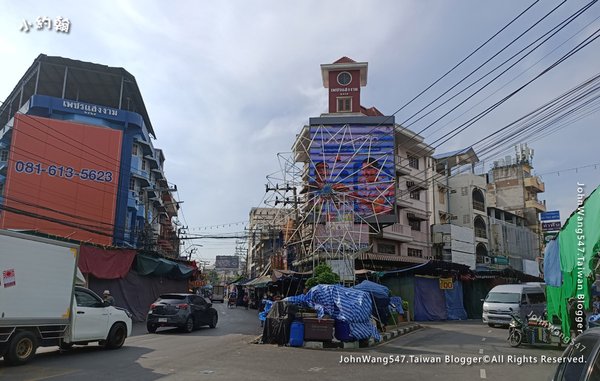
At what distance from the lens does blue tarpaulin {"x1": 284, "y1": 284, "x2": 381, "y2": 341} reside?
48.3 feet

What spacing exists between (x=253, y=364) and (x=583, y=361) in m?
7.91

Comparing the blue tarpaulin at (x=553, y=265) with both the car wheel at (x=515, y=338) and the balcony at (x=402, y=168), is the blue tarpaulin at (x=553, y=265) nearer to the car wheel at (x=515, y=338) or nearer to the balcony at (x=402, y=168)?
the car wheel at (x=515, y=338)

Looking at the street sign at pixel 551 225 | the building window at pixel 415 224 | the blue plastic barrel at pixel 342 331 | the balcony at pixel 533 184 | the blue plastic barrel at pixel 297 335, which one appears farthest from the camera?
the balcony at pixel 533 184

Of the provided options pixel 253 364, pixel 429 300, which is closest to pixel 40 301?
pixel 253 364

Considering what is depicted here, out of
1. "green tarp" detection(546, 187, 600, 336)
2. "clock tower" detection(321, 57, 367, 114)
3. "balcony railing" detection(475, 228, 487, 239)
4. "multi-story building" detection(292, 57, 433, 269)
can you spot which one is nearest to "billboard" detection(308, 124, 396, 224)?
"multi-story building" detection(292, 57, 433, 269)

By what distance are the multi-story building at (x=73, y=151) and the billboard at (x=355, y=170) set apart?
15.1 m

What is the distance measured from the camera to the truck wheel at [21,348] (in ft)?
32.0

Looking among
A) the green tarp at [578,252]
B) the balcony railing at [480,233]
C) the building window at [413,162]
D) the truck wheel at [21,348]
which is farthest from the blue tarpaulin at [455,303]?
the truck wheel at [21,348]

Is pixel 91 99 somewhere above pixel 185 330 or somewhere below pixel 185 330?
above

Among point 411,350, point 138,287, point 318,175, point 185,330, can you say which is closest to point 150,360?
point 411,350

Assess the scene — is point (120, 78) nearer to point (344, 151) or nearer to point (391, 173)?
point (344, 151)

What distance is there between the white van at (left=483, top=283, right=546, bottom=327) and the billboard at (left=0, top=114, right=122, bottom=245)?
28.1 meters

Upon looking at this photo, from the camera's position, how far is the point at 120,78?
1708 inches

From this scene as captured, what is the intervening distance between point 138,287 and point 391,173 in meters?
19.7
